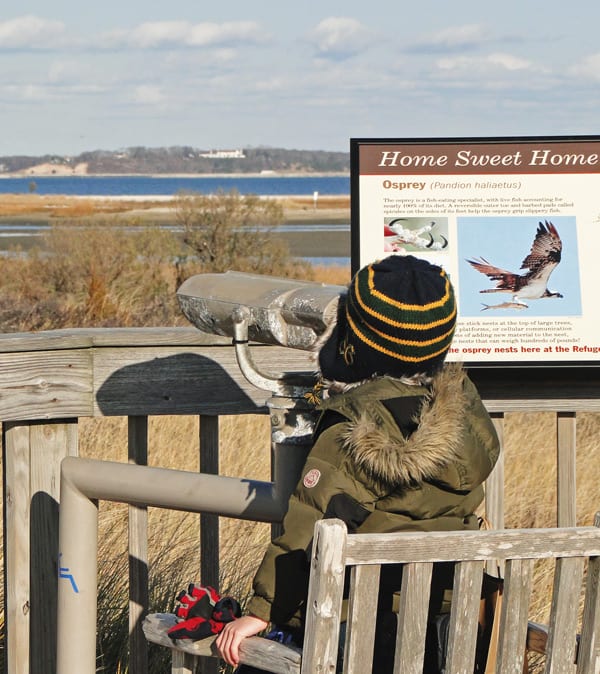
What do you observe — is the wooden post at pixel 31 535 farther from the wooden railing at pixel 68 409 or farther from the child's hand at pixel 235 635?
the child's hand at pixel 235 635

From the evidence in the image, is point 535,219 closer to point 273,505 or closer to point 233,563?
point 273,505

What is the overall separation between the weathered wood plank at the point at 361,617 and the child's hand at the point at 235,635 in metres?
0.32

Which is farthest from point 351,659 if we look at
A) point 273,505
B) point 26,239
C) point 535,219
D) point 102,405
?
point 26,239

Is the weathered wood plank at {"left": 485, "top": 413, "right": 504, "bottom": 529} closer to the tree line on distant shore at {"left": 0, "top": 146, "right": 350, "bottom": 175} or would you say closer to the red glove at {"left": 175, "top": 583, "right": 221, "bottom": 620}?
the red glove at {"left": 175, "top": 583, "right": 221, "bottom": 620}

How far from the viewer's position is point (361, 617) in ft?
5.55

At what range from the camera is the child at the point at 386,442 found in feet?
6.61

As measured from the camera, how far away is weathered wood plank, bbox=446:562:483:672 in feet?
5.73

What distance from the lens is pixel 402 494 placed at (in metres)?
2.06

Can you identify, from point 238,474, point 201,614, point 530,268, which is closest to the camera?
point 201,614

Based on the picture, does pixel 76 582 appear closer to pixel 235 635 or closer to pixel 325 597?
pixel 235 635

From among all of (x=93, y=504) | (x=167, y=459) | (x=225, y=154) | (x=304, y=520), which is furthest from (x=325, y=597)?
(x=225, y=154)

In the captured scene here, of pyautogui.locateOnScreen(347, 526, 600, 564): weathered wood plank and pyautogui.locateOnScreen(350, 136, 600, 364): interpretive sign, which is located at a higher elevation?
pyautogui.locateOnScreen(350, 136, 600, 364): interpretive sign

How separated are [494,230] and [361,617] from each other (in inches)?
51.8

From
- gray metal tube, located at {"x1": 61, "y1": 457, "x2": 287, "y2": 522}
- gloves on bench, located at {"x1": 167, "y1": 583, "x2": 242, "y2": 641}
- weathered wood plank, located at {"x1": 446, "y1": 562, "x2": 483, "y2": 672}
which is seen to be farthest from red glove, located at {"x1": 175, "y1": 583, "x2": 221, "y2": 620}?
weathered wood plank, located at {"x1": 446, "y1": 562, "x2": 483, "y2": 672}
